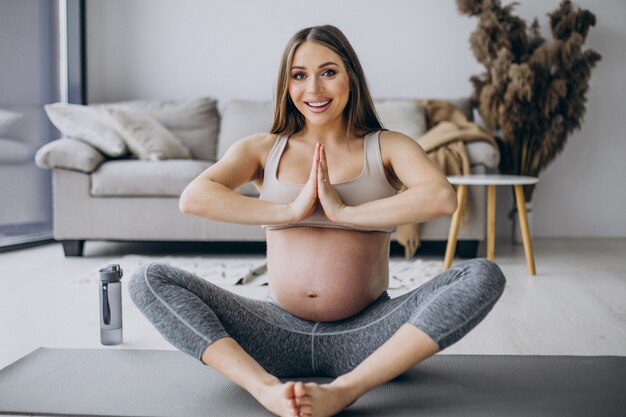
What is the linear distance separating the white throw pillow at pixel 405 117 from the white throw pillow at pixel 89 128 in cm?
158

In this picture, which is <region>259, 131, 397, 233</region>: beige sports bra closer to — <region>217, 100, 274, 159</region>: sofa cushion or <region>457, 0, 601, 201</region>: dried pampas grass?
<region>457, 0, 601, 201</region>: dried pampas grass

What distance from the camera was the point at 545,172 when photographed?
16.2ft

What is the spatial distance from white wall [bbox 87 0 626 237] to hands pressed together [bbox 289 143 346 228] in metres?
3.46

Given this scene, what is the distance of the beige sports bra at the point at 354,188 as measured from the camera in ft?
5.65

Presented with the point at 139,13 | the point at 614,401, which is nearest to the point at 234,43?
the point at 139,13

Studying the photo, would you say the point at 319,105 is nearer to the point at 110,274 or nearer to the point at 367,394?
the point at 367,394

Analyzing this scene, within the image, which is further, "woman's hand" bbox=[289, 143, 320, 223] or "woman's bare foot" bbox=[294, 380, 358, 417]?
"woman's hand" bbox=[289, 143, 320, 223]

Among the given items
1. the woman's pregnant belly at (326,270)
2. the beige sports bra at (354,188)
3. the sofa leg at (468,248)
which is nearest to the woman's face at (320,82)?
the beige sports bra at (354,188)

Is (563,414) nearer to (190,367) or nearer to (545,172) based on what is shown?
(190,367)

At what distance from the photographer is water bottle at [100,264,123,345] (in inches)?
86.7

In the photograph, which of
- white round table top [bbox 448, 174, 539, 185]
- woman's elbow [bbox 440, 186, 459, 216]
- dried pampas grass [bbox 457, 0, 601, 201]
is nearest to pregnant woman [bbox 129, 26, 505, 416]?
woman's elbow [bbox 440, 186, 459, 216]

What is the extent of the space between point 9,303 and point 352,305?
170cm

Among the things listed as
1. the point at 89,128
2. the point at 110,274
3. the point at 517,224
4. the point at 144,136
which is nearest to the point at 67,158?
the point at 89,128

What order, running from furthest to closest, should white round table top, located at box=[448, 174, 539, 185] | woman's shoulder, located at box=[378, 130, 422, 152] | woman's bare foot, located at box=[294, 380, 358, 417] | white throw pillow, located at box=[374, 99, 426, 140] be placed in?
white throw pillow, located at box=[374, 99, 426, 140] < white round table top, located at box=[448, 174, 539, 185] < woman's shoulder, located at box=[378, 130, 422, 152] < woman's bare foot, located at box=[294, 380, 358, 417]
